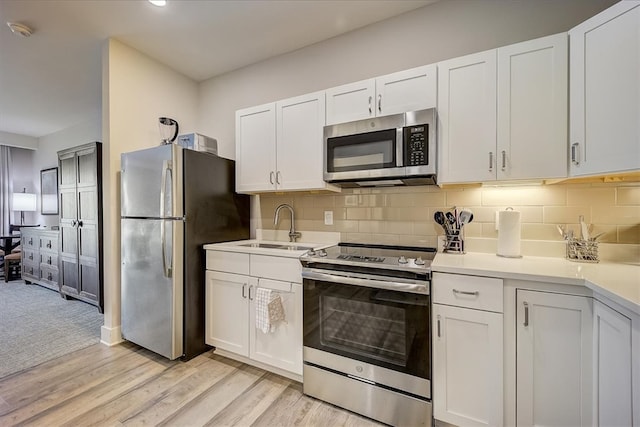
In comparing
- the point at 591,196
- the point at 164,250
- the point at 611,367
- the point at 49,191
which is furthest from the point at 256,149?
the point at 49,191

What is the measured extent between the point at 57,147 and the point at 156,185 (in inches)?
198

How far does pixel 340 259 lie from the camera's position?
1731mm

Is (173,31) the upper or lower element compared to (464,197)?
upper

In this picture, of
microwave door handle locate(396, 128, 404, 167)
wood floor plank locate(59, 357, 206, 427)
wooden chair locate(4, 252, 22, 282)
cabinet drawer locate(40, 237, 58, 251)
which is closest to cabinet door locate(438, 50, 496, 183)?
microwave door handle locate(396, 128, 404, 167)

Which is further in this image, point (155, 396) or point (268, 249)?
point (268, 249)

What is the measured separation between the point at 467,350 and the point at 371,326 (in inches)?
19.9

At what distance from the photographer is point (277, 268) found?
79.0 inches

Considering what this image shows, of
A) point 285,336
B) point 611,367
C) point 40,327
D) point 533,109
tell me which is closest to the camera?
point 611,367

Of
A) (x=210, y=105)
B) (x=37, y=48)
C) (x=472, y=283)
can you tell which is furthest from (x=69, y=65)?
(x=472, y=283)

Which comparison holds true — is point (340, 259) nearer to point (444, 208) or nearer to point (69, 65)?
point (444, 208)

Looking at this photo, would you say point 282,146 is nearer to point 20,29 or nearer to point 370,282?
point 370,282

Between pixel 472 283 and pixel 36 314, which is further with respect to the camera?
pixel 36 314

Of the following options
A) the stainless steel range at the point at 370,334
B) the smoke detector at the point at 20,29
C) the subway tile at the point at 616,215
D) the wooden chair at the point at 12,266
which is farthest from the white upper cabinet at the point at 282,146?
the wooden chair at the point at 12,266

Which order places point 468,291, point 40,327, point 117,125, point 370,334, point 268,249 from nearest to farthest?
point 468,291 → point 370,334 → point 268,249 → point 117,125 → point 40,327
